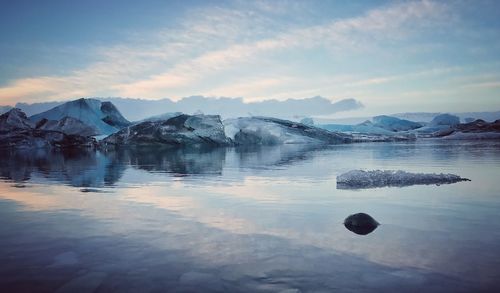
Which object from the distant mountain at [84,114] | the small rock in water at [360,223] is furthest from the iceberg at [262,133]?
the small rock in water at [360,223]

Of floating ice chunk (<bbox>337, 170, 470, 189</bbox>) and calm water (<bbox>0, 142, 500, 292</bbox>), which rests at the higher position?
floating ice chunk (<bbox>337, 170, 470, 189</bbox>)

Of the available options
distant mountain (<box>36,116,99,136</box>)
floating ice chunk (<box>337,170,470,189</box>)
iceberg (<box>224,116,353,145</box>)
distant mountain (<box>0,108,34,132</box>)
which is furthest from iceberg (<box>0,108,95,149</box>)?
floating ice chunk (<box>337,170,470,189</box>)

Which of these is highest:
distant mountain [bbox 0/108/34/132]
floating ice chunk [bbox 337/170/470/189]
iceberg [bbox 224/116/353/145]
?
distant mountain [bbox 0/108/34/132]

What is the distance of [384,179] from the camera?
15.2 m

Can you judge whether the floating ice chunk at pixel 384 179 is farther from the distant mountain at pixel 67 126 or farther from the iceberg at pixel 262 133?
the distant mountain at pixel 67 126

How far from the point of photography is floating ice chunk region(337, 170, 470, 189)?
1488cm

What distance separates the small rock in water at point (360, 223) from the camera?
8.12 metres

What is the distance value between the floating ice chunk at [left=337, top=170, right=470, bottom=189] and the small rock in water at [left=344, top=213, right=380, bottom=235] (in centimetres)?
611

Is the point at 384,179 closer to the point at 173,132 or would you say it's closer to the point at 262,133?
the point at 173,132

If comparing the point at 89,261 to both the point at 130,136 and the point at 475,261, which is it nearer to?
the point at 475,261

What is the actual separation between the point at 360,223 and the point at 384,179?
741cm

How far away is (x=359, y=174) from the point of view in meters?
15.3

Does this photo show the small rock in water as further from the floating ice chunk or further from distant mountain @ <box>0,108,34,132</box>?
distant mountain @ <box>0,108,34,132</box>

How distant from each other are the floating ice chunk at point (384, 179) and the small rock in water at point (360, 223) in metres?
6.11
